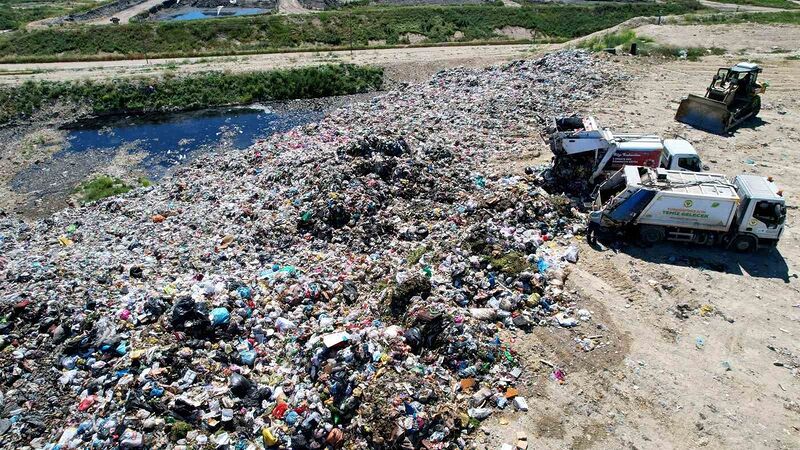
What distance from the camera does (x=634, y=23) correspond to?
29984 millimetres

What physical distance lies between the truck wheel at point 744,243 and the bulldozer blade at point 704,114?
293 inches

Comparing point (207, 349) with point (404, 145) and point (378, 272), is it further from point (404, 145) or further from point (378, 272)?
Answer: point (404, 145)

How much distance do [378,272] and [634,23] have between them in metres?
26.8

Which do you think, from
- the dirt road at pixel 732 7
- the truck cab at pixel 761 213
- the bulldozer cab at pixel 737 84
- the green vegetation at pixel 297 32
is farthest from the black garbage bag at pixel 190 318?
the dirt road at pixel 732 7

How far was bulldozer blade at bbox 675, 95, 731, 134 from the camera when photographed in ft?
55.5

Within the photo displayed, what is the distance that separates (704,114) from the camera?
56.7 ft

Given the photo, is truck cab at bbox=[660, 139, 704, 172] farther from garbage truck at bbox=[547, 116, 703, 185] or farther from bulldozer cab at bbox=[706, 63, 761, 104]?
bulldozer cab at bbox=[706, 63, 761, 104]

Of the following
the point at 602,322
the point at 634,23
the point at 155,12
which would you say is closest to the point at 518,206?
the point at 602,322

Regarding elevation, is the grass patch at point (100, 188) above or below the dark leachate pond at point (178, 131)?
below

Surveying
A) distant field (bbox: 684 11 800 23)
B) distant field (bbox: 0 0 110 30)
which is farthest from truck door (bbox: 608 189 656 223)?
distant field (bbox: 0 0 110 30)

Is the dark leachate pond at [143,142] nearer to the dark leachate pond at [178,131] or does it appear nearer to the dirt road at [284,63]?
the dark leachate pond at [178,131]

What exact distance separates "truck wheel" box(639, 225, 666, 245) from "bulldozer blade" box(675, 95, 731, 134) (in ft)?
26.6

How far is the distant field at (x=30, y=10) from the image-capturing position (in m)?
43.1

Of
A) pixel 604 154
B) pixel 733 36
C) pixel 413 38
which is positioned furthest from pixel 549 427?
pixel 413 38
